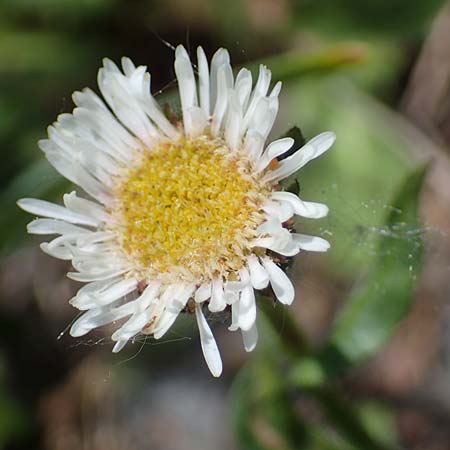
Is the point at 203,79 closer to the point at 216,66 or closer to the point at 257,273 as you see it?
the point at 216,66

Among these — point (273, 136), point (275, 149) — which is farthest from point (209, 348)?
point (273, 136)

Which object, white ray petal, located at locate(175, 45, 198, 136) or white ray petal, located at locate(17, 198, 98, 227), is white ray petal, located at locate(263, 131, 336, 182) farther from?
white ray petal, located at locate(17, 198, 98, 227)

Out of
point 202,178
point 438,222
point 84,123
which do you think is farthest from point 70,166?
point 438,222

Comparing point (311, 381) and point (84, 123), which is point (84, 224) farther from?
point (311, 381)

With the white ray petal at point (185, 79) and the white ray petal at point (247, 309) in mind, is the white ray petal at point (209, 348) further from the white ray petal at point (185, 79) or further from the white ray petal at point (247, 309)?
the white ray petal at point (185, 79)

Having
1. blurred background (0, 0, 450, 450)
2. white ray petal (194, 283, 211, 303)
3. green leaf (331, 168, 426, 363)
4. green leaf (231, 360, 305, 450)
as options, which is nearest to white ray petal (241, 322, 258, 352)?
white ray petal (194, 283, 211, 303)

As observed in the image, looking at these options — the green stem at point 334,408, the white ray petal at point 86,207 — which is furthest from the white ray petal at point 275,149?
the green stem at point 334,408
